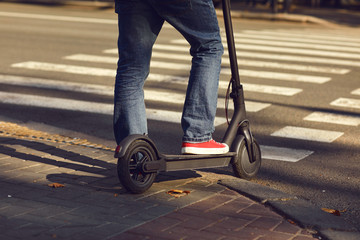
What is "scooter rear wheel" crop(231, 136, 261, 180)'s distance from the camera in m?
4.82

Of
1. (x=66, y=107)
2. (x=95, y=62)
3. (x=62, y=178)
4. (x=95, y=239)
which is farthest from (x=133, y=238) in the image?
(x=95, y=62)

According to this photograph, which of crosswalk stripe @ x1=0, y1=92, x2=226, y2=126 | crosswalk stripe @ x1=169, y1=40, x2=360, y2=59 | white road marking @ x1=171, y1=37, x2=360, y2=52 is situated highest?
white road marking @ x1=171, y1=37, x2=360, y2=52

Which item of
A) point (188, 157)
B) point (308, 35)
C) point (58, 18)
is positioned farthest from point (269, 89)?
point (58, 18)

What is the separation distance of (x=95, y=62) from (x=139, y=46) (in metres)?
6.78

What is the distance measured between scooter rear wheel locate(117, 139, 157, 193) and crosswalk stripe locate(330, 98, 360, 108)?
177 inches

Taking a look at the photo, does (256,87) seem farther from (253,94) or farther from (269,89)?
(253,94)

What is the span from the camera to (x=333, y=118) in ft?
24.9

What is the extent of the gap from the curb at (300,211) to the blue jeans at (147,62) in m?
0.41

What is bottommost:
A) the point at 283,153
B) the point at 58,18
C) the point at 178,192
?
the point at 283,153

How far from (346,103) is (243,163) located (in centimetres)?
391

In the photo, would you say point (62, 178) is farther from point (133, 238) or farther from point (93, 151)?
point (133, 238)

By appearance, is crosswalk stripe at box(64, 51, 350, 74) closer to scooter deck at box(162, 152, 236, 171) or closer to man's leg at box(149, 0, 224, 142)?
scooter deck at box(162, 152, 236, 171)

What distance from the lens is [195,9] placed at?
4305 mm

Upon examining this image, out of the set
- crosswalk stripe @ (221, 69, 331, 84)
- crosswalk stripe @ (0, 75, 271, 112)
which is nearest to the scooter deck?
crosswalk stripe @ (0, 75, 271, 112)
